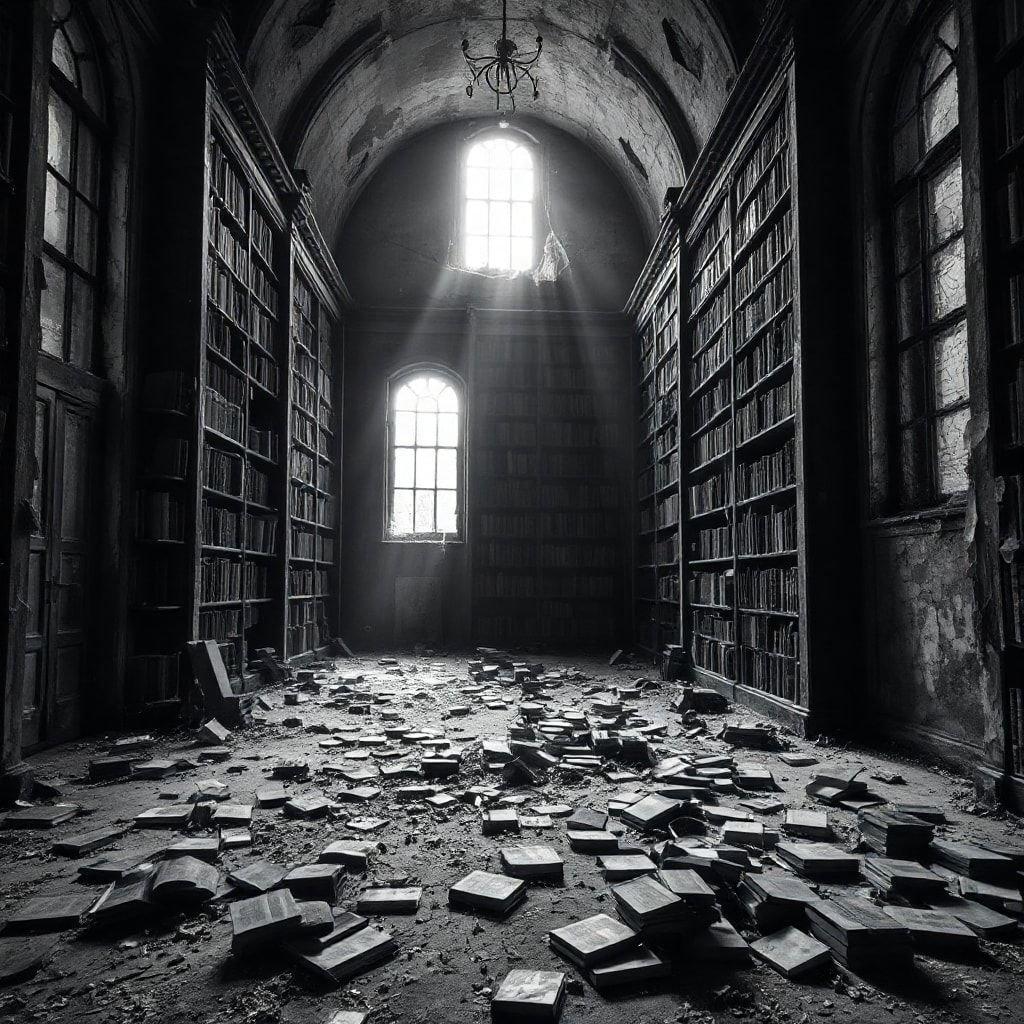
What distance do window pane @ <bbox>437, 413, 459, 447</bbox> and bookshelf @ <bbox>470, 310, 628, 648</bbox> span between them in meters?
0.58

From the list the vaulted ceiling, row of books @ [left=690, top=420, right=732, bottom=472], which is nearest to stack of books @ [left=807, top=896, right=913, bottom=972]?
row of books @ [left=690, top=420, right=732, bottom=472]

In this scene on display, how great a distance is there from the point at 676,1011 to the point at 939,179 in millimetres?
4682

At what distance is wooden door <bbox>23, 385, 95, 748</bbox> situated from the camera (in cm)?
448

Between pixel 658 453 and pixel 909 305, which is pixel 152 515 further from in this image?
pixel 658 453

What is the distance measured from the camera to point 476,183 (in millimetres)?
11953

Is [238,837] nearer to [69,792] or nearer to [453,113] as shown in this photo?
[69,792]

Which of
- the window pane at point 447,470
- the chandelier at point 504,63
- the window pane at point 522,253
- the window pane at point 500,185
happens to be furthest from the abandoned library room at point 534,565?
the window pane at point 522,253

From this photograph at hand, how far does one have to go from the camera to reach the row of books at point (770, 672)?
5328mm

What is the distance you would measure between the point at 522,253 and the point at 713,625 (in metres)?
7.13

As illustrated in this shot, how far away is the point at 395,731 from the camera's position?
506 cm

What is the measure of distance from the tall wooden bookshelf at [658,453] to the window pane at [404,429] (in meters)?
3.43

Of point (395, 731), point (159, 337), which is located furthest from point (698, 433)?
point (159, 337)

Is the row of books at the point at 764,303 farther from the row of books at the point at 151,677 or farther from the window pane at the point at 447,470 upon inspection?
the window pane at the point at 447,470

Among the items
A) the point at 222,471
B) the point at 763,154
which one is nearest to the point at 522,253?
the point at 763,154
